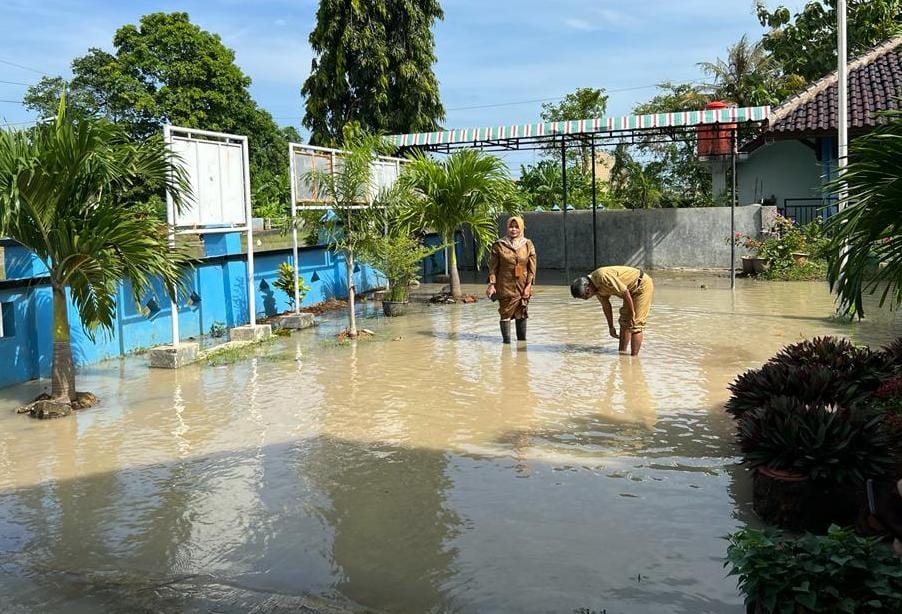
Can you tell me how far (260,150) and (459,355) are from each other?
3302 centimetres

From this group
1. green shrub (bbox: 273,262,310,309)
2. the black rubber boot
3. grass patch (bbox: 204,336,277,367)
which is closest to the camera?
grass patch (bbox: 204,336,277,367)

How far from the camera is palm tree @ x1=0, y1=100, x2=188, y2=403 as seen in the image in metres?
8.10

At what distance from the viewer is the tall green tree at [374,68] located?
29.6m

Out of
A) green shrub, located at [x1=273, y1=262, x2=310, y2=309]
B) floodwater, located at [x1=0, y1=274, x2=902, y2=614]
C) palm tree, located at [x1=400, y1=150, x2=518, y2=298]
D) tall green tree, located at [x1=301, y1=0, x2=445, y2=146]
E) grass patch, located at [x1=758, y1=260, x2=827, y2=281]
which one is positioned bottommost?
floodwater, located at [x1=0, y1=274, x2=902, y2=614]

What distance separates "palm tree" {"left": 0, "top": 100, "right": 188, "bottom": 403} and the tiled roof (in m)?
14.9

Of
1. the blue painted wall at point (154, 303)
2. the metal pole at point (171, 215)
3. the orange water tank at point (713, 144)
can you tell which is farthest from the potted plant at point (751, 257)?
the metal pole at point (171, 215)

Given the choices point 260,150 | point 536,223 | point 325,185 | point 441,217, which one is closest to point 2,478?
point 325,185

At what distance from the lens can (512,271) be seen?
37.8 ft

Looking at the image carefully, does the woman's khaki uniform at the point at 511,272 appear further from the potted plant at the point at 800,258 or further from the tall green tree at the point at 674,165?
the tall green tree at the point at 674,165

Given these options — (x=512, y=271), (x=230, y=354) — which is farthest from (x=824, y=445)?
(x=230, y=354)

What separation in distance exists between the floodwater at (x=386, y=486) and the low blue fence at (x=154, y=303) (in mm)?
425

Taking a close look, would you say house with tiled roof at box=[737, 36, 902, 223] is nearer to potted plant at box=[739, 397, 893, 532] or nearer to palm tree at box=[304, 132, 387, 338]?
palm tree at box=[304, 132, 387, 338]

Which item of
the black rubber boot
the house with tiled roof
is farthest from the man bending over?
the house with tiled roof

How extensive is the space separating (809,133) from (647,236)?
14.8 ft
